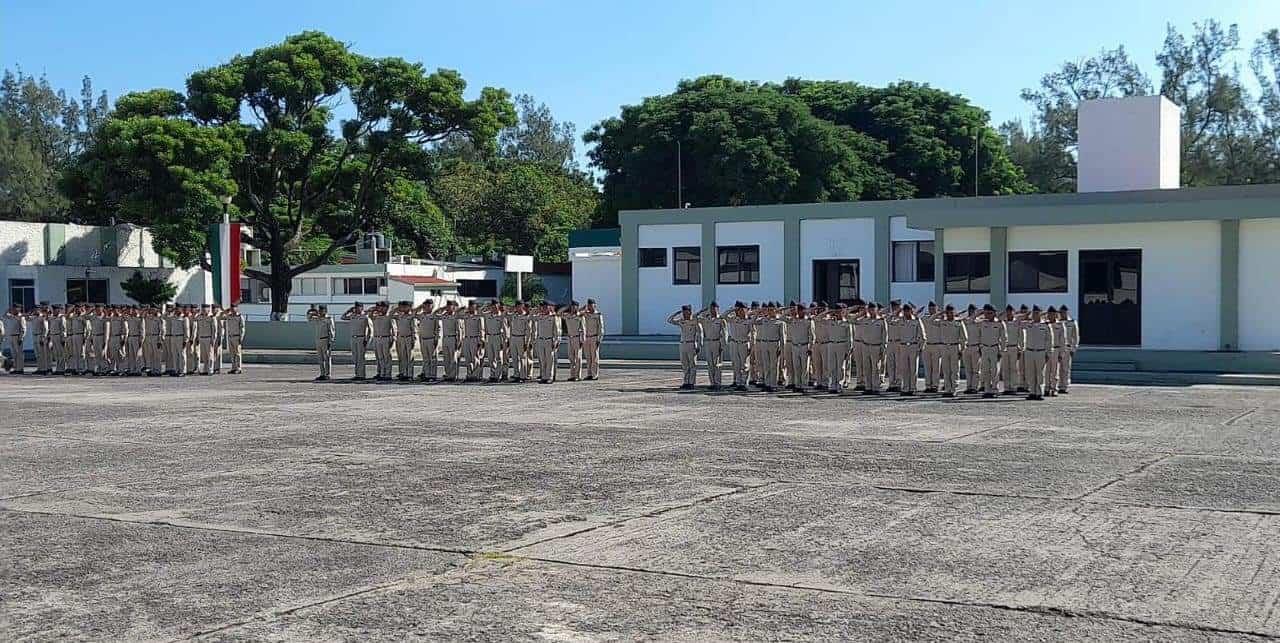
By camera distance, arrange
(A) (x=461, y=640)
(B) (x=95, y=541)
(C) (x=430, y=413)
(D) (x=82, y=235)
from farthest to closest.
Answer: (D) (x=82, y=235)
(C) (x=430, y=413)
(B) (x=95, y=541)
(A) (x=461, y=640)

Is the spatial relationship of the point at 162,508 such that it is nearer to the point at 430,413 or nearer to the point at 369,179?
the point at 430,413

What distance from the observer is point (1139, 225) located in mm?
26953

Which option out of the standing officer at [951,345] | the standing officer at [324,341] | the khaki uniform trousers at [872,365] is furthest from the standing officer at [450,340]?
the standing officer at [951,345]

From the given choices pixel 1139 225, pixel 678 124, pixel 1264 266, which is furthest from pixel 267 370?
pixel 678 124

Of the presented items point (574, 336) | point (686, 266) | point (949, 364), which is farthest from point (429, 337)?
point (686, 266)

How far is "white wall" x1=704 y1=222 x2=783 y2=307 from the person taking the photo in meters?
33.9

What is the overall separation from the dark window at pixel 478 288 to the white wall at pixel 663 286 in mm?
18963

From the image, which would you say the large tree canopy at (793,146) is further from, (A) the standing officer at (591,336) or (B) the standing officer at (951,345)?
(B) the standing officer at (951,345)

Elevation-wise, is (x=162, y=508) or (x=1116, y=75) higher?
(x=1116, y=75)

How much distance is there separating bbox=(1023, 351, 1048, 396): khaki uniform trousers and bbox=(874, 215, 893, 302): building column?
12.3 m

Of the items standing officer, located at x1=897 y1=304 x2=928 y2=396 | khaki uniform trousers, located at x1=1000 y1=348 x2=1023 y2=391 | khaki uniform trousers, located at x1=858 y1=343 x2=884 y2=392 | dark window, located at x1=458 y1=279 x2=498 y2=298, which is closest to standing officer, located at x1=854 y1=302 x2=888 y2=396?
khaki uniform trousers, located at x1=858 y1=343 x2=884 y2=392

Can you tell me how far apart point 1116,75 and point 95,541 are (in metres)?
73.0

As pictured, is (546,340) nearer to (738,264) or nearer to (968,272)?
(968,272)

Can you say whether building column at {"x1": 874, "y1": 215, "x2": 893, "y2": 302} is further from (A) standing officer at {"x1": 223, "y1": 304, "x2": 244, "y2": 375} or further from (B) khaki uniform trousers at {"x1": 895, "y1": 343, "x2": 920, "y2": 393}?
(A) standing officer at {"x1": 223, "y1": 304, "x2": 244, "y2": 375}
